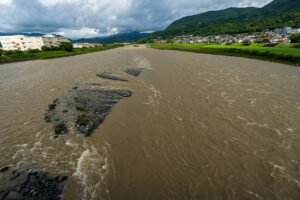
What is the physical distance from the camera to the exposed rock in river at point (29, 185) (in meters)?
4.52

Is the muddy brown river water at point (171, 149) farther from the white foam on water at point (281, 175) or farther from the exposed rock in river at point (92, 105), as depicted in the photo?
the exposed rock in river at point (92, 105)

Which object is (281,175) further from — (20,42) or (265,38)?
(20,42)

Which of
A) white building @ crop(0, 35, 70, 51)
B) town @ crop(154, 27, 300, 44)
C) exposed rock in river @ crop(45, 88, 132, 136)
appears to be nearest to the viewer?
exposed rock in river @ crop(45, 88, 132, 136)

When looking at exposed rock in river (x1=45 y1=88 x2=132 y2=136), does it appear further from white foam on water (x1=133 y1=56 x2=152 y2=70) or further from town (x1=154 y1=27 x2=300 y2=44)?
town (x1=154 y1=27 x2=300 y2=44)

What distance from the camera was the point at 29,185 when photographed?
486 centimetres

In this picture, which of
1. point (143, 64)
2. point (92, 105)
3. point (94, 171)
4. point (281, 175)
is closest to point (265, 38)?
point (143, 64)

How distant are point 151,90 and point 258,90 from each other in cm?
1157

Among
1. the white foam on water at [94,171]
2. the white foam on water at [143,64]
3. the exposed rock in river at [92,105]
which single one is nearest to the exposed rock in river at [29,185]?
the white foam on water at [94,171]

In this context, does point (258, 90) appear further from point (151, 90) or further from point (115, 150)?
point (115, 150)

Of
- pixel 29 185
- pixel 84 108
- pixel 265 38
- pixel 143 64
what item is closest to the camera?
pixel 29 185

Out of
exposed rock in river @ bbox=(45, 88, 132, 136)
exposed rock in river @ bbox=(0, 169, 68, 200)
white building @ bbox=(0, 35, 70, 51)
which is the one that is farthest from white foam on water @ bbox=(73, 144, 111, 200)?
white building @ bbox=(0, 35, 70, 51)

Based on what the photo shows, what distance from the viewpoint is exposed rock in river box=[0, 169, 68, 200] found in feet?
14.8

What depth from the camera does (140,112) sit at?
32.1ft

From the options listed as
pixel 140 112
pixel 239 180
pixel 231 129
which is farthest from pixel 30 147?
pixel 231 129
